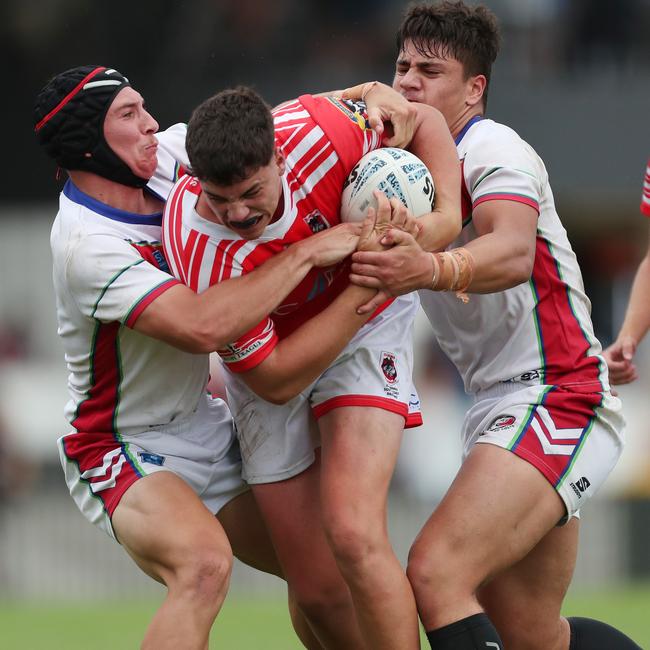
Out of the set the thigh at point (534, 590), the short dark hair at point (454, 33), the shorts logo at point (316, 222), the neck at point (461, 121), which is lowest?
the thigh at point (534, 590)

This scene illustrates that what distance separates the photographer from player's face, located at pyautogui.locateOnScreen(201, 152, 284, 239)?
5.33 m

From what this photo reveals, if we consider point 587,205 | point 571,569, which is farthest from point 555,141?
point 571,569

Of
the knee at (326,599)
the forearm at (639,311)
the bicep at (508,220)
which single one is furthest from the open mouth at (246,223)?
the forearm at (639,311)

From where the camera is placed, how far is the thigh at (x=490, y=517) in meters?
5.69

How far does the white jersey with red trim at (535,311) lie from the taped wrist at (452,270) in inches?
17.6

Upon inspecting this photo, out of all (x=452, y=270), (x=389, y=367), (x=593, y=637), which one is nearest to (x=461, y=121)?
(x=452, y=270)

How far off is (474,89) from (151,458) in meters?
2.13

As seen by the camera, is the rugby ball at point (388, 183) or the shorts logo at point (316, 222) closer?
the rugby ball at point (388, 183)

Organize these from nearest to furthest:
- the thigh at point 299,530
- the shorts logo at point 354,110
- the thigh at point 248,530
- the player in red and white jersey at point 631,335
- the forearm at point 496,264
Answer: the forearm at point 496,264
the shorts logo at point 354,110
the thigh at point 299,530
the thigh at point 248,530
the player in red and white jersey at point 631,335

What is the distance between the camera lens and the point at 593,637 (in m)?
6.56

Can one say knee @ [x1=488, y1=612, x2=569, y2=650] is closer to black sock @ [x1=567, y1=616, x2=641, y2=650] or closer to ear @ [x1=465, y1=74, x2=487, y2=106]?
black sock @ [x1=567, y1=616, x2=641, y2=650]

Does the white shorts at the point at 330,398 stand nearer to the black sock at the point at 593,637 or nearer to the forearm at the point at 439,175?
the forearm at the point at 439,175

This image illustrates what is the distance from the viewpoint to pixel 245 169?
17.3 feet

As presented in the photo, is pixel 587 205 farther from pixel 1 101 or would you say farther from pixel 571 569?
pixel 571 569
